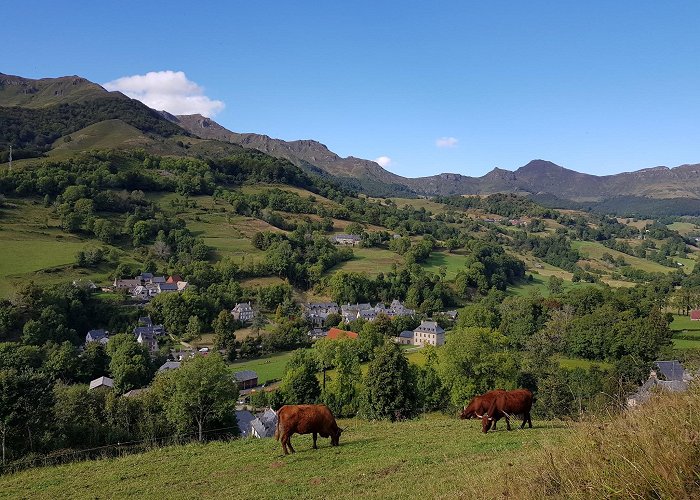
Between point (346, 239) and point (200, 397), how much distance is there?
98.2 meters

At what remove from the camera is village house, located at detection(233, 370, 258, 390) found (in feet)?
167

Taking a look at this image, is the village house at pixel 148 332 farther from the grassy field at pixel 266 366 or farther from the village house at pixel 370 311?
the village house at pixel 370 311

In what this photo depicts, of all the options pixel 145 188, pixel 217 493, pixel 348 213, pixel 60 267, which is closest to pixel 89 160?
pixel 145 188

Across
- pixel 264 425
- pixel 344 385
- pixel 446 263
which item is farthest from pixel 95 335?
→ pixel 446 263

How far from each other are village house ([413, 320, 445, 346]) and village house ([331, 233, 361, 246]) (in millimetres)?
46849

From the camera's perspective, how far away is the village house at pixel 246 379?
5078cm

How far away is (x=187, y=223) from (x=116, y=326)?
45.1 metres

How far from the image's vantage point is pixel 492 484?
6.61 metres

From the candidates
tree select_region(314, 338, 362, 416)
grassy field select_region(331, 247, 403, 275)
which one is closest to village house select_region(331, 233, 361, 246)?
grassy field select_region(331, 247, 403, 275)

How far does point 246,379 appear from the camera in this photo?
5122cm

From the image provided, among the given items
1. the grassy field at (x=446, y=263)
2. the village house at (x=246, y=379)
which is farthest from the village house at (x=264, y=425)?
the grassy field at (x=446, y=263)

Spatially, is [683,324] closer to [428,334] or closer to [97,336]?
[428,334]

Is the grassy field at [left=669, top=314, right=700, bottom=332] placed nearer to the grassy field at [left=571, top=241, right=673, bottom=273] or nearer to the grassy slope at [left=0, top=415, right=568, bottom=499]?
the grassy field at [left=571, top=241, right=673, bottom=273]

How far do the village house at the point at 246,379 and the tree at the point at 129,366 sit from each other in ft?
32.3
